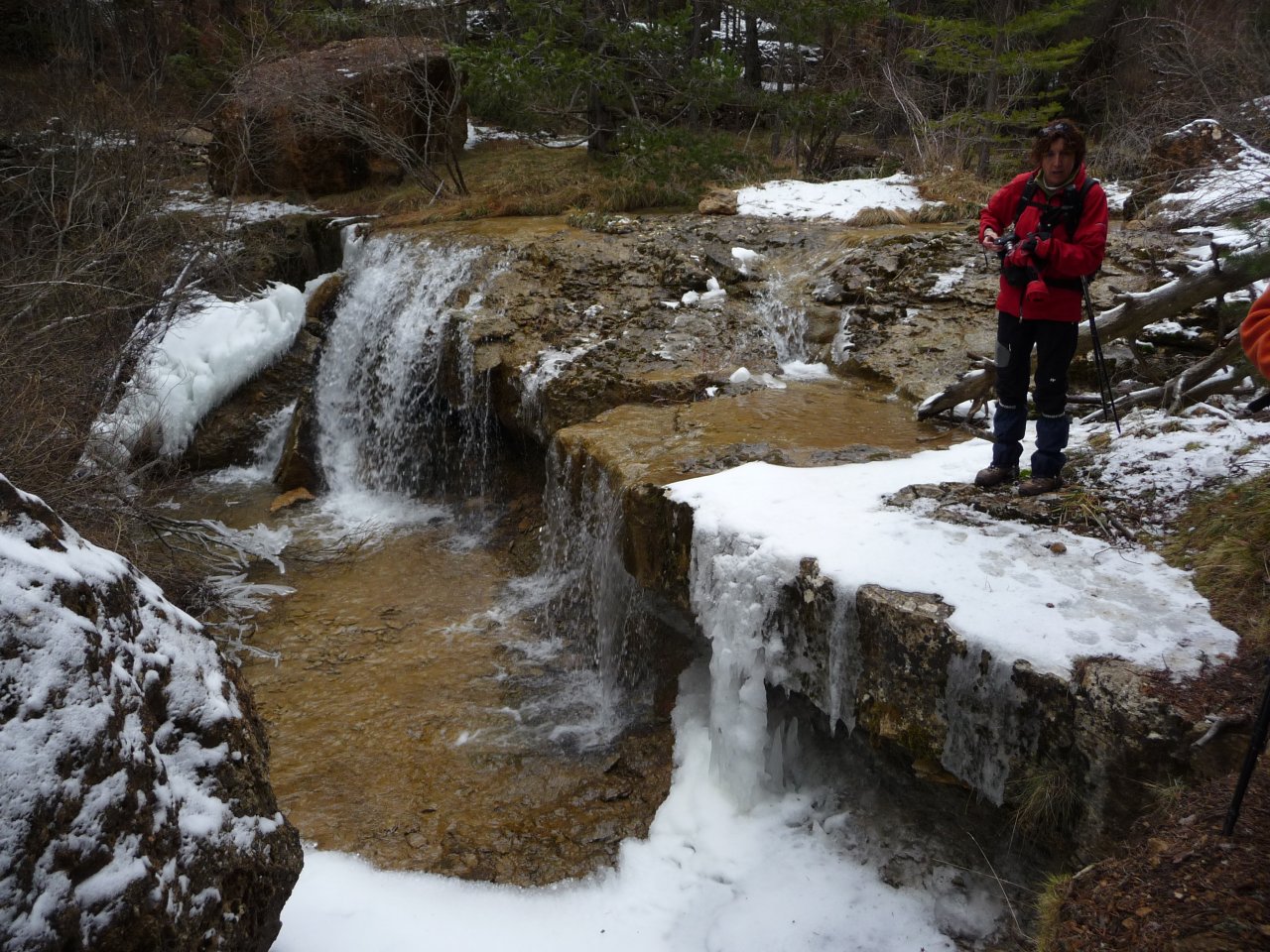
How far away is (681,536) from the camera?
409 cm

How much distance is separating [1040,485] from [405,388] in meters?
5.98

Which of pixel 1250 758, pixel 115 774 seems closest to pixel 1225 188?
pixel 1250 758

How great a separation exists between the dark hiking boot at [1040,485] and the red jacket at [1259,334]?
69.3 inches

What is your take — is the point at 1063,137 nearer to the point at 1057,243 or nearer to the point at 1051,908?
the point at 1057,243

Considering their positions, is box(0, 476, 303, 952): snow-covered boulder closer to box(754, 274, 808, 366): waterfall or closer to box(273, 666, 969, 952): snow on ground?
box(273, 666, 969, 952): snow on ground

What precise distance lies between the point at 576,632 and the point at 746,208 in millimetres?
5764

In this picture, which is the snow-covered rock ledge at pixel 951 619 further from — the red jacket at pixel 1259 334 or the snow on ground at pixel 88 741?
the snow on ground at pixel 88 741

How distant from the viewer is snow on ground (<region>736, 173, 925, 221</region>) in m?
8.86

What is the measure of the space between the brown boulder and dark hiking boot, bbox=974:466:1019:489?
9.66m

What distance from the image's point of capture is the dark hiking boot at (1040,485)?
3766 millimetres

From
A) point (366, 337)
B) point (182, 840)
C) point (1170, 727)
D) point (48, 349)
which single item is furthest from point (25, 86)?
point (1170, 727)

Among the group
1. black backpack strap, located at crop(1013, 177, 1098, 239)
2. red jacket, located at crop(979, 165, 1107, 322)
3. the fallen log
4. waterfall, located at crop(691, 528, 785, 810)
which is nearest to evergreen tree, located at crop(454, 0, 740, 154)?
the fallen log

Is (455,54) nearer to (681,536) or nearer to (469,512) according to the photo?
(469,512)

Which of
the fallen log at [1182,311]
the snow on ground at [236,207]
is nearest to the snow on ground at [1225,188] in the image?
the fallen log at [1182,311]
